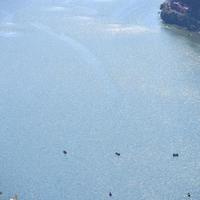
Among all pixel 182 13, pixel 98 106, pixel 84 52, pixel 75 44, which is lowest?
pixel 75 44

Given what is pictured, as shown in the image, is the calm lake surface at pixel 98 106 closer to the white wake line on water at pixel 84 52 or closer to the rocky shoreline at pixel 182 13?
the white wake line on water at pixel 84 52

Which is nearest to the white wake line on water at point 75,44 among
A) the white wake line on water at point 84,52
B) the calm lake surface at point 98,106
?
the white wake line on water at point 84,52

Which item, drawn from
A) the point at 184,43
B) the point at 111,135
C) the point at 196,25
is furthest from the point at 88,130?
the point at 196,25

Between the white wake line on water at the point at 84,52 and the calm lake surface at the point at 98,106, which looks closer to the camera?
the calm lake surface at the point at 98,106

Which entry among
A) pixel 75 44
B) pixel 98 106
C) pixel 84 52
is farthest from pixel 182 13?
pixel 98 106

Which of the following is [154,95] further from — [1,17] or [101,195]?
[1,17]

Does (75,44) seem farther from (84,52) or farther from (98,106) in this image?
(98,106)
